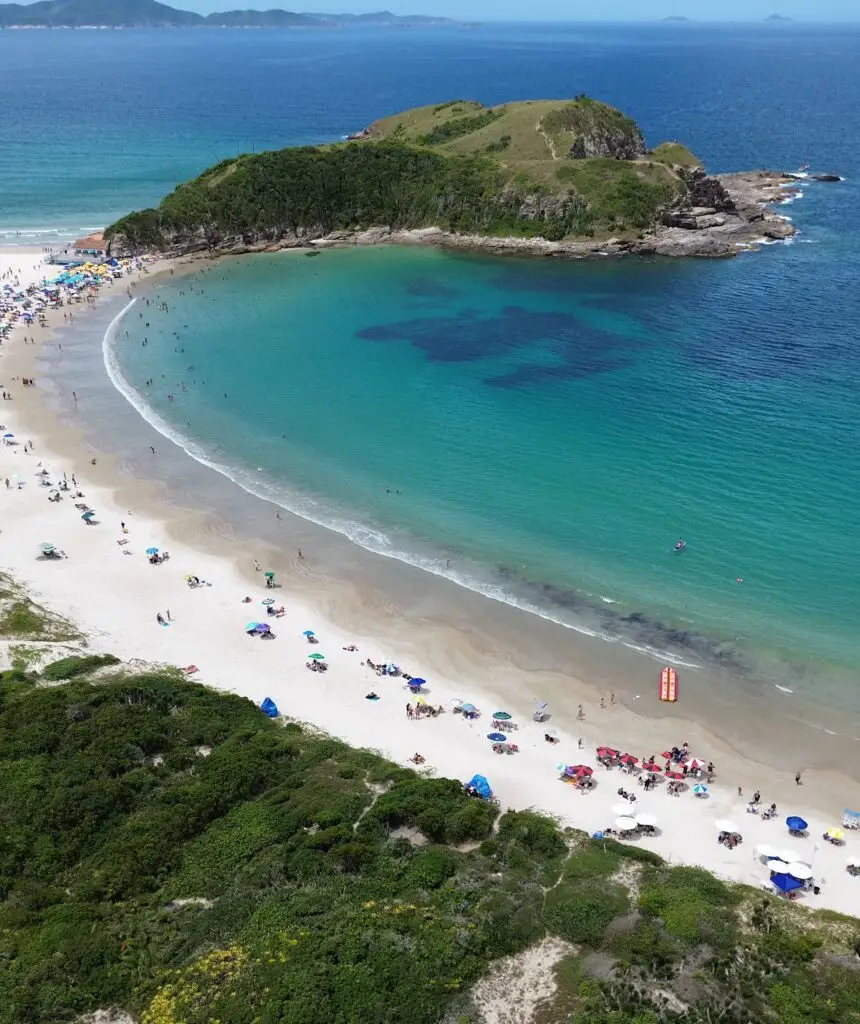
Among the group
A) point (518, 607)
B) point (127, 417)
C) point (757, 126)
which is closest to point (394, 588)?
point (518, 607)

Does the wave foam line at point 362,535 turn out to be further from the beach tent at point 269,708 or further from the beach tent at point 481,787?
the beach tent at point 269,708

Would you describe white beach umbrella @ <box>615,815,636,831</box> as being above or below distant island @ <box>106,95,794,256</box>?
below

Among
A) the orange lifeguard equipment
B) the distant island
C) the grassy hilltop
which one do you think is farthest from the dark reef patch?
the orange lifeguard equipment

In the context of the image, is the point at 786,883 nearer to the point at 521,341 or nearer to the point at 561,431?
the point at 561,431


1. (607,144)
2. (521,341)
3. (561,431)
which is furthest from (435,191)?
(561,431)

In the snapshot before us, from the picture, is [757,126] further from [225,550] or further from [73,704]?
[73,704]

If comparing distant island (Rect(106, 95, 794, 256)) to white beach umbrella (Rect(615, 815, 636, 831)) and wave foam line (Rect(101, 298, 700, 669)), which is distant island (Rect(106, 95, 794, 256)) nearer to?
wave foam line (Rect(101, 298, 700, 669))

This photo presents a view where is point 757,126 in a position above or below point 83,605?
above
